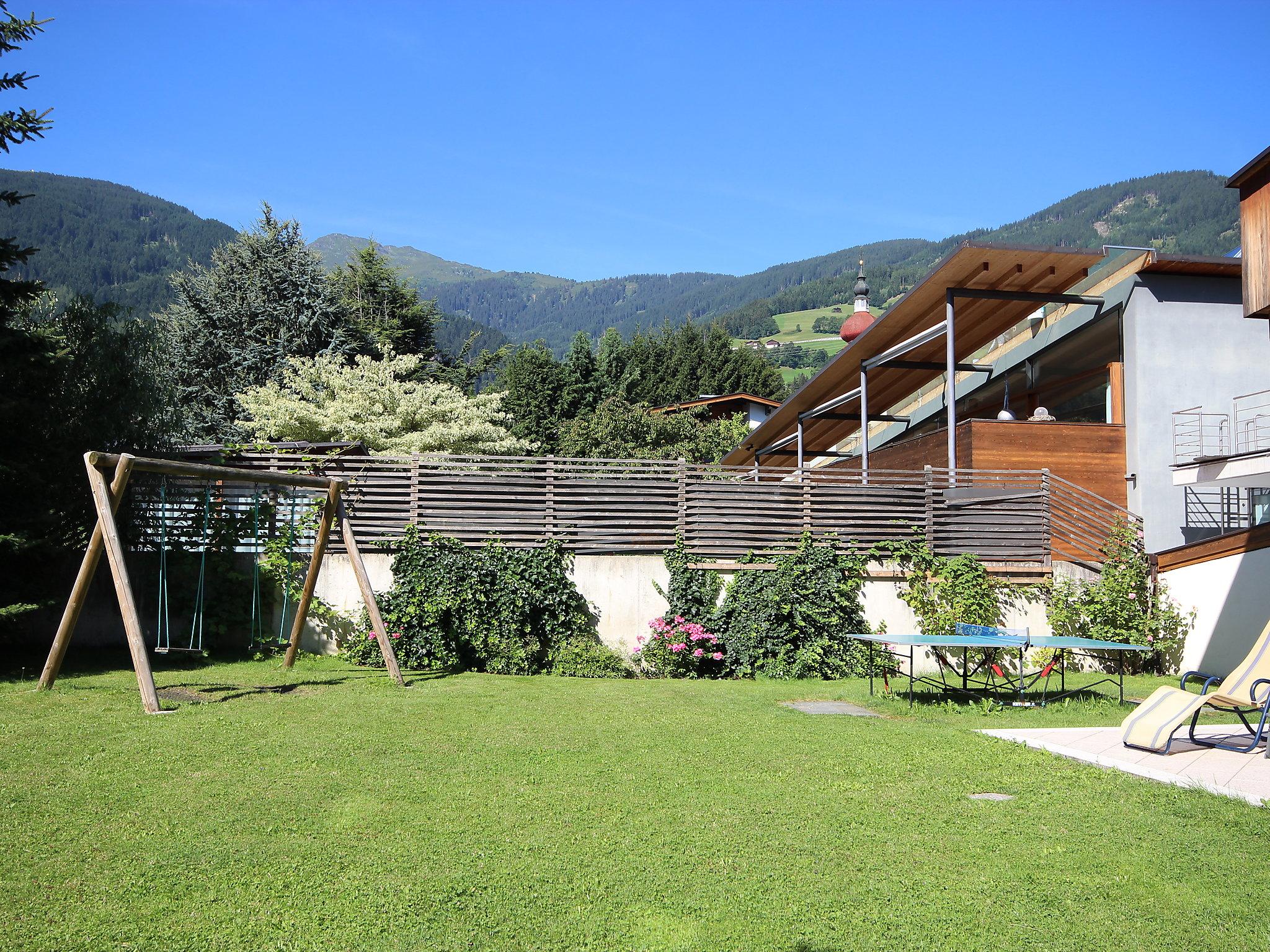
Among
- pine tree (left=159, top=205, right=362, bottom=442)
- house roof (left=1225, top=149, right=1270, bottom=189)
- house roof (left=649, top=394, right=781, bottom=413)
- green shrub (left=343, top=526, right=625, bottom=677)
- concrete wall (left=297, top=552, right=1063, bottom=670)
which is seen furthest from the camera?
house roof (left=649, top=394, right=781, bottom=413)

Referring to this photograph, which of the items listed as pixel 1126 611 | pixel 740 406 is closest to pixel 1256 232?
pixel 1126 611

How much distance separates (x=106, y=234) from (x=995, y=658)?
141281mm

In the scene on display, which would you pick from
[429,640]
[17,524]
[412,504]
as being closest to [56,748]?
[17,524]

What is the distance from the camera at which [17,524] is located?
10.3m

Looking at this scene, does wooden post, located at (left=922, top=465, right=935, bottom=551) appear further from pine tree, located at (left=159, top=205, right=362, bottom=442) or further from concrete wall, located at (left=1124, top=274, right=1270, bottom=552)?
pine tree, located at (left=159, top=205, right=362, bottom=442)

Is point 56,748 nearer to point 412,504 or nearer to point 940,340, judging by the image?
point 412,504

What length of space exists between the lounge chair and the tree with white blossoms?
16.1 m

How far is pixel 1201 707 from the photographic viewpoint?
7.56m

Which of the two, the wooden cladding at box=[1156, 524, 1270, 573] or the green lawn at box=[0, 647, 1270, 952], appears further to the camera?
the wooden cladding at box=[1156, 524, 1270, 573]

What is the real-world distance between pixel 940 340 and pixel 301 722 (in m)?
17.1

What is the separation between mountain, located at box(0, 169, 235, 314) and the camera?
109 m

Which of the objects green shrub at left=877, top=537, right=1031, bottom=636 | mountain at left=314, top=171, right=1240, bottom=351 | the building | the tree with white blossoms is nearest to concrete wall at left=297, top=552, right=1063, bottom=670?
green shrub at left=877, top=537, right=1031, bottom=636

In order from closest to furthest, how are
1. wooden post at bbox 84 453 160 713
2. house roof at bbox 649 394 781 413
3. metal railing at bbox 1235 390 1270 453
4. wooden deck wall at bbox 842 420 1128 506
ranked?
wooden post at bbox 84 453 160 713 < metal railing at bbox 1235 390 1270 453 < wooden deck wall at bbox 842 420 1128 506 < house roof at bbox 649 394 781 413

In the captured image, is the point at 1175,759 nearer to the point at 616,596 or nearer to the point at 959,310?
the point at 616,596
